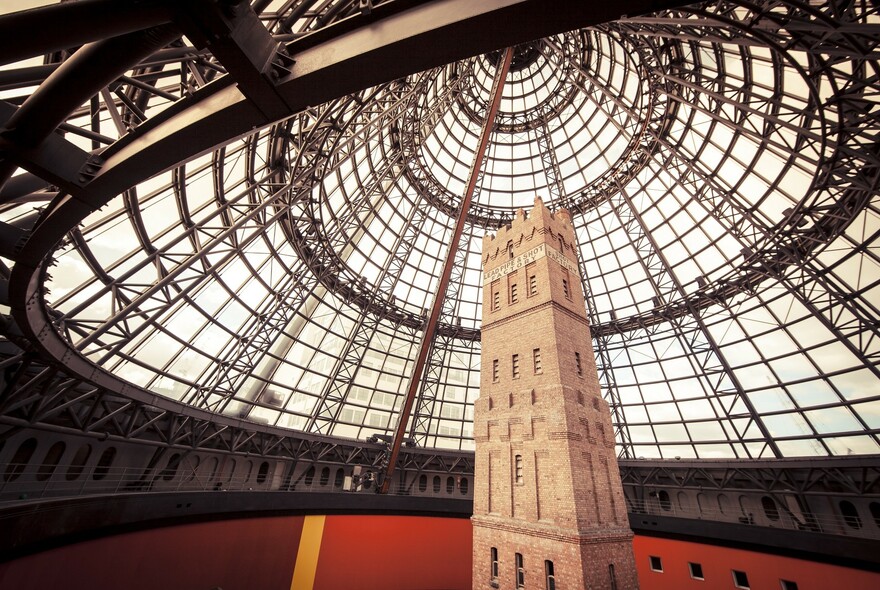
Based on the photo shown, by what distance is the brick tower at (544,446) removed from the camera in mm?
15617

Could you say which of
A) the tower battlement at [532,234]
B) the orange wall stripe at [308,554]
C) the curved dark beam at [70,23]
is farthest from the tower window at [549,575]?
the curved dark beam at [70,23]

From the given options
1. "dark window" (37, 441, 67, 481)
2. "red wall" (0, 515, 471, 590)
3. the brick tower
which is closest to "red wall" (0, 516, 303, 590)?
"red wall" (0, 515, 471, 590)

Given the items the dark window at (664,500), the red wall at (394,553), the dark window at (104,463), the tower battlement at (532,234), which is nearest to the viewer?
the dark window at (104,463)

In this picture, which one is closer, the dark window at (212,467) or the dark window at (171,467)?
the dark window at (171,467)

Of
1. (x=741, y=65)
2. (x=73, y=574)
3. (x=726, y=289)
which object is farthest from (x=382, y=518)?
(x=741, y=65)

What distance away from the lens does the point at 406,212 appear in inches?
1256

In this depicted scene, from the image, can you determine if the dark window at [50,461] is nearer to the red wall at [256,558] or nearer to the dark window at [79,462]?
Answer: the dark window at [79,462]

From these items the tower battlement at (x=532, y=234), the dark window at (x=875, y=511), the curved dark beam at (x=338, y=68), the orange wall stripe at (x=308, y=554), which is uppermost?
the tower battlement at (x=532, y=234)

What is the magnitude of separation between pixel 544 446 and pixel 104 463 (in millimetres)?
22269

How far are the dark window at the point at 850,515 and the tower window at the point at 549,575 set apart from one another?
20.8m

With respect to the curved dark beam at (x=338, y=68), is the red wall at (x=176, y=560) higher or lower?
lower

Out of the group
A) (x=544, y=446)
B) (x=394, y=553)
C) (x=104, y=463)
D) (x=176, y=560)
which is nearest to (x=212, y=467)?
(x=104, y=463)

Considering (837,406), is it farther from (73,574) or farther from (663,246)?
(73,574)

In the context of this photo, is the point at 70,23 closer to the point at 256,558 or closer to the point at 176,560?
the point at 176,560
